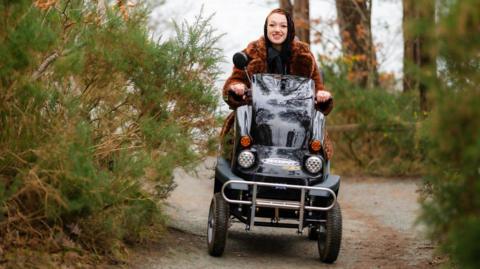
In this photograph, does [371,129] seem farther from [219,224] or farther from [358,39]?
[219,224]

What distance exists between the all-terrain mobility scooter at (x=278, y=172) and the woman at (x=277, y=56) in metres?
0.46

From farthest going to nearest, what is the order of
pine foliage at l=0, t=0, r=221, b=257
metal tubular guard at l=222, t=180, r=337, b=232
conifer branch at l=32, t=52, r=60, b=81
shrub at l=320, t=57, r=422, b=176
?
shrub at l=320, t=57, r=422, b=176, metal tubular guard at l=222, t=180, r=337, b=232, conifer branch at l=32, t=52, r=60, b=81, pine foliage at l=0, t=0, r=221, b=257

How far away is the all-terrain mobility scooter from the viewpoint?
30.7ft

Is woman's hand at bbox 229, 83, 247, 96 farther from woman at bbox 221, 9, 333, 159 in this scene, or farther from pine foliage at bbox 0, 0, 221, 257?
pine foliage at bbox 0, 0, 221, 257

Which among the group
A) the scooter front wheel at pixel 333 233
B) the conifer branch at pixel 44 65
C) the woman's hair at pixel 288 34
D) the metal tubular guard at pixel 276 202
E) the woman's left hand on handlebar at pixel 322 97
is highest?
the woman's hair at pixel 288 34

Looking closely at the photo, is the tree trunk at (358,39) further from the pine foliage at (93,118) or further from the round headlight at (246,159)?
the round headlight at (246,159)

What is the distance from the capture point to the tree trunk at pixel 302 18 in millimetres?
22750

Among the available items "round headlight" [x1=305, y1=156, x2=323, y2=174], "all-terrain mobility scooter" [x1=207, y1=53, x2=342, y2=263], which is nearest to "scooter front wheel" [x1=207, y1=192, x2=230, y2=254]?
"all-terrain mobility scooter" [x1=207, y1=53, x2=342, y2=263]

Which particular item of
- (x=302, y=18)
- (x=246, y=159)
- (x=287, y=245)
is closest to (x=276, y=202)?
(x=246, y=159)

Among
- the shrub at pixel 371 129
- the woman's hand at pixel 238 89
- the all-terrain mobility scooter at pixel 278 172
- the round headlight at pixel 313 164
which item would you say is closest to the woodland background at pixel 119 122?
the woman's hand at pixel 238 89

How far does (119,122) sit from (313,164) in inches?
67.0

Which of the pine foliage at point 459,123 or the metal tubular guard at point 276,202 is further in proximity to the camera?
the metal tubular guard at point 276,202

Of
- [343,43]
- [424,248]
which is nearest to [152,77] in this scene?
[424,248]

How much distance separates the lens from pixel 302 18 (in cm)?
2283
